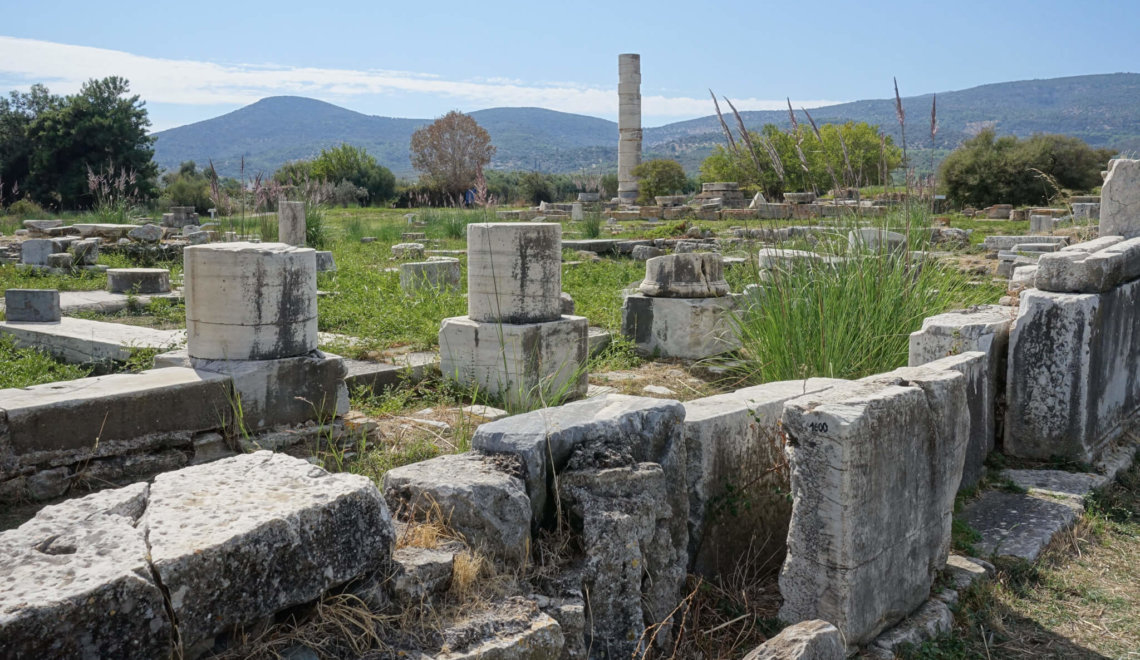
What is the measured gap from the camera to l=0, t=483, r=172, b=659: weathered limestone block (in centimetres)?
218

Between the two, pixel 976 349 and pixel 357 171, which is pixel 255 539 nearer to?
pixel 976 349

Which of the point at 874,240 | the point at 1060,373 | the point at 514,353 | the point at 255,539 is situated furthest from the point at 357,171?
the point at 255,539

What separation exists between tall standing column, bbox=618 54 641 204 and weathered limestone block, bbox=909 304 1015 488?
35840 millimetres

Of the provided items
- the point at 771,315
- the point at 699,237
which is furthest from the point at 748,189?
the point at 771,315

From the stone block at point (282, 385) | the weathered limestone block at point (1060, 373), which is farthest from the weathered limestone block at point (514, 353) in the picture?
the weathered limestone block at point (1060, 373)

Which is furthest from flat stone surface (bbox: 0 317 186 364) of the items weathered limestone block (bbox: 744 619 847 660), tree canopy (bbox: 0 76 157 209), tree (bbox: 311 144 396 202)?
tree (bbox: 311 144 396 202)

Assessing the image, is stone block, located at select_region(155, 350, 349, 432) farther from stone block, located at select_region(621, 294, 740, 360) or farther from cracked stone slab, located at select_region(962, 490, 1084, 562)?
cracked stone slab, located at select_region(962, 490, 1084, 562)

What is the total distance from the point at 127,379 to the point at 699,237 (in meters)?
16.7

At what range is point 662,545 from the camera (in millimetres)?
3580

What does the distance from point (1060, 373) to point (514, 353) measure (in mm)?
3759

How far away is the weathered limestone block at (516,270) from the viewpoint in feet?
24.2

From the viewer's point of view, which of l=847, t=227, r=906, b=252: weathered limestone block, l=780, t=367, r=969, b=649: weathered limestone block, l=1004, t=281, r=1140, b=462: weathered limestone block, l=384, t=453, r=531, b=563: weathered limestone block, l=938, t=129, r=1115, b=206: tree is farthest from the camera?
l=938, t=129, r=1115, b=206: tree

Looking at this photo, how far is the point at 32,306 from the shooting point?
9031 millimetres

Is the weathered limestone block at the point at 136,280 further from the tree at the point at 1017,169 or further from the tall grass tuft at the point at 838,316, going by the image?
the tree at the point at 1017,169
